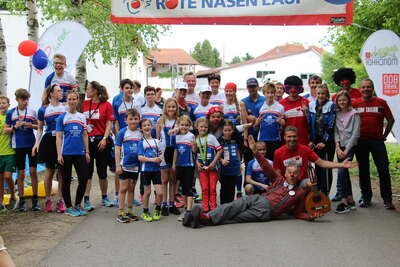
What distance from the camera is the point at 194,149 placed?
8.05 meters

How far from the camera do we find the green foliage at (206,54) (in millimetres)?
154375

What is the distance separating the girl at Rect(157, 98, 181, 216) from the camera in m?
8.43

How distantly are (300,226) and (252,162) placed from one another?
1640mm

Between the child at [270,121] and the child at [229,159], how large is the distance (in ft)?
1.74

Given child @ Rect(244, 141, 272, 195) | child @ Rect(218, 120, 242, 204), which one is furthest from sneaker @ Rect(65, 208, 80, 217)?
child @ Rect(244, 141, 272, 195)

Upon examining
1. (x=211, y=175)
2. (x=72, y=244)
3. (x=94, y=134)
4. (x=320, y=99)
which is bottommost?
(x=72, y=244)

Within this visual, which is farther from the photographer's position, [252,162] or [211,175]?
[252,162]

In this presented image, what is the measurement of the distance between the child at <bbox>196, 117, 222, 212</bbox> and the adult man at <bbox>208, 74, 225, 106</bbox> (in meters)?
1.39

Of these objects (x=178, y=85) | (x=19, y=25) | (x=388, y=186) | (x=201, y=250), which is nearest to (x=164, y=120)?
(x=178, y=85)

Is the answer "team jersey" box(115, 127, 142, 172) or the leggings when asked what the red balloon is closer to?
"team jersey" box(115, 127, 142, 172)

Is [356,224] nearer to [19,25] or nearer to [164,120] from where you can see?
[164,120]

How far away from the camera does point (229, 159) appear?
8.29 meters

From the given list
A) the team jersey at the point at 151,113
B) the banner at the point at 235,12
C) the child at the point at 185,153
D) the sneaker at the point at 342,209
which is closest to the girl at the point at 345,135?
the sneaker at the point at 342,209

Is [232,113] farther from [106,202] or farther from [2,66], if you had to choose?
[2,66]
